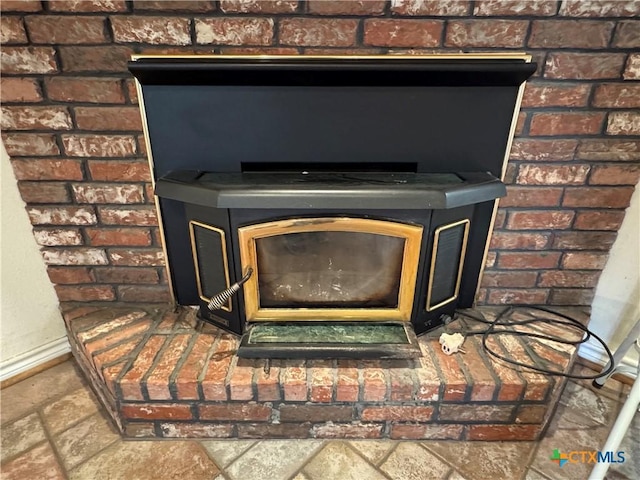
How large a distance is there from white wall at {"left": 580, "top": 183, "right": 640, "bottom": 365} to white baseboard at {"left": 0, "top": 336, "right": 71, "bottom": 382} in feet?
5.92

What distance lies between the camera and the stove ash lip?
98 centimetres

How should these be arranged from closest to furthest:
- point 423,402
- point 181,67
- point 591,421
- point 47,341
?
point 181,67
point 423,402
point 591,421
point 47,341

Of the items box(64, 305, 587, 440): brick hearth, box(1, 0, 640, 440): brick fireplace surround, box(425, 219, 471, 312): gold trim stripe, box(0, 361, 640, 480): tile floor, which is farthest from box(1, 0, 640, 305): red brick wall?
box(0, 361, 640, 480): tile floor

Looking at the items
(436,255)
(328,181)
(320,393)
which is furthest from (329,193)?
(320,393)

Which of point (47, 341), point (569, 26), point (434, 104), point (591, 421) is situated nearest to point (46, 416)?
point (47, 341)

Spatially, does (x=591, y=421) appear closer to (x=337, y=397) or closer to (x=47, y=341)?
(x=337, y=397)

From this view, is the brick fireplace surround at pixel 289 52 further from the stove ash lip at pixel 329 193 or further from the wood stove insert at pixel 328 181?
Result: the stove ash lip at pixel 329 193

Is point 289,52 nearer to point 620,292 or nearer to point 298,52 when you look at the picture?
point 298,52

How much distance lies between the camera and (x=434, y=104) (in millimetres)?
1074

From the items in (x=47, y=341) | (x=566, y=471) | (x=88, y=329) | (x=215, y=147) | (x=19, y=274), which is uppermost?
(x=215, y=147)

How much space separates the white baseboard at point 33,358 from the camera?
1315mm

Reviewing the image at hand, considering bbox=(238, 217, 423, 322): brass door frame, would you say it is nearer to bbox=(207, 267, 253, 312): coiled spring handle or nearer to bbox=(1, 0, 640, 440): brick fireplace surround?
bbox=(207, 267, 253, 312): coiled spring handle

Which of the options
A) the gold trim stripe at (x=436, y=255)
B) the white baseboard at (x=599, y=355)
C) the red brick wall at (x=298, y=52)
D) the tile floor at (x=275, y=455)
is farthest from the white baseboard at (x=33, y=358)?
the white baseboard at (x=599, y=355)

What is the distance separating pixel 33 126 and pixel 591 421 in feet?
5.91
